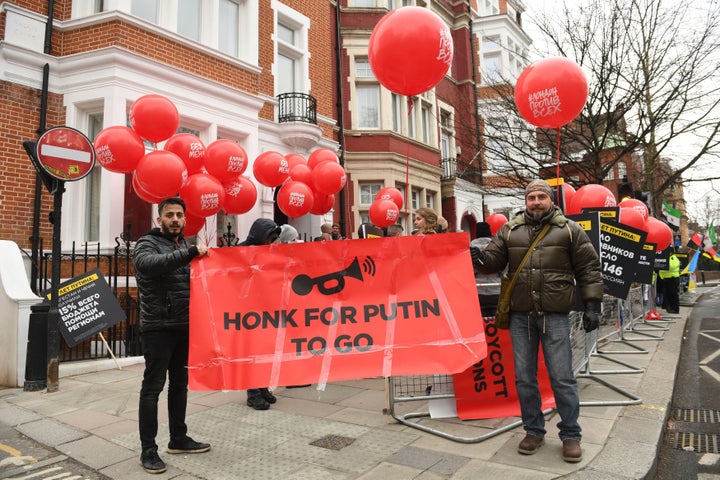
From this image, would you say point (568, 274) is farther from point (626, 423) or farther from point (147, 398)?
point (147, 398)

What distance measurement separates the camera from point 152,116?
630cm

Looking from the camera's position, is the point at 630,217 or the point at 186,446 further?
the point at 630,217

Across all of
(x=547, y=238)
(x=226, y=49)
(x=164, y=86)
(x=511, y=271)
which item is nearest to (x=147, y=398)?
(x=511, y=271)

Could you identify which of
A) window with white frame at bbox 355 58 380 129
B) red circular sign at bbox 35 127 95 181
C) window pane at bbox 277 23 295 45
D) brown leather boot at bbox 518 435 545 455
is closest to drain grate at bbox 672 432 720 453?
brown leather boot at bbox 518 435 545 455

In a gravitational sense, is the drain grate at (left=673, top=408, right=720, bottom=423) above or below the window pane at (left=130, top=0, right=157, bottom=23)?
below

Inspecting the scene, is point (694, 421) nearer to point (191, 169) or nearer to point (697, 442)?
point (697, 442)

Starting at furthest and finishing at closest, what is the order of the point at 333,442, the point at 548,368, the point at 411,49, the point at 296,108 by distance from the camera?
the point at 296,108 → the point at 411,49 → the point at 333,442 → the point at 548,368

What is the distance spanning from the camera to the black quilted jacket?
3.35m

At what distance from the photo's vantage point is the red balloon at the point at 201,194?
21.2ft

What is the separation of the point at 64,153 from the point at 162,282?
3343 mm

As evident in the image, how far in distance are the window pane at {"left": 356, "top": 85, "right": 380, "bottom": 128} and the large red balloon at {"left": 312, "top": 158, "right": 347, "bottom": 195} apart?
8.70m

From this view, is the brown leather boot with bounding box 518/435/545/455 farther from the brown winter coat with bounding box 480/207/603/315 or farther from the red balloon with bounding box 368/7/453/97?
the red balloon with bounding box 368/7/453/97

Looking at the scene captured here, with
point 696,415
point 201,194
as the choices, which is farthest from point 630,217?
point 201,194

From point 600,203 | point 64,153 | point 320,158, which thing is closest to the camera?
point 64,153
